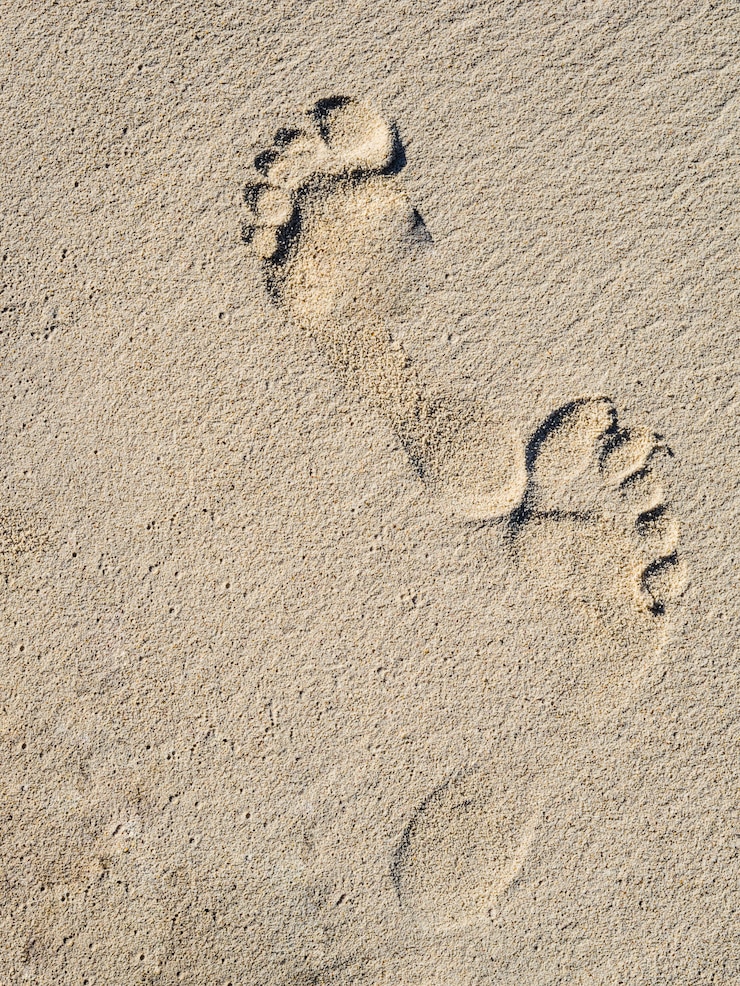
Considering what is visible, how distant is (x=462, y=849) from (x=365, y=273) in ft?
4.17

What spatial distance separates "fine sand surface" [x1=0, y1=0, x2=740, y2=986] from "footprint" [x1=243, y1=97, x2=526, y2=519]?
11 millimetres

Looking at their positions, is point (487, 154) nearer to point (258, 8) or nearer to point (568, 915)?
point (258, 8)

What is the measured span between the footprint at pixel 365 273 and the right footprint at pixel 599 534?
8 centimetres

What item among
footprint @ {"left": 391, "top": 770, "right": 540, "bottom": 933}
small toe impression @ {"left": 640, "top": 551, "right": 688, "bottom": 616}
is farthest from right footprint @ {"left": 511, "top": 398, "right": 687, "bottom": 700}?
footprint @ {"left": 391, "top": 770, "right": 540, "bottom": 933}

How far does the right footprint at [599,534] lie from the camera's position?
202 cm

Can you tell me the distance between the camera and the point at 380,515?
2041 millimetres

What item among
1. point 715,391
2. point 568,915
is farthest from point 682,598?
point 568,915

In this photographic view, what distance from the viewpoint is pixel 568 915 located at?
204 centimetres

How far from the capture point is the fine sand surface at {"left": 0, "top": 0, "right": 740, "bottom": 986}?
203 centimetres

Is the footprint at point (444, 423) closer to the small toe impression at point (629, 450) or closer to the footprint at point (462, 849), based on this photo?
the small toe impression at point (629, 450)

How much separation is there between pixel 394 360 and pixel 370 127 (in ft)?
1.66

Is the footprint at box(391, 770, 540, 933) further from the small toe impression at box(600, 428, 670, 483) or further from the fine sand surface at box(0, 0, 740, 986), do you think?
the small toe impression at box(600, 428, 670, 483)

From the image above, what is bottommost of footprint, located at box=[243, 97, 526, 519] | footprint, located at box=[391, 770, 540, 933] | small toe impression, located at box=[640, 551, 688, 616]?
footprint, located at box=[391, 770, 540, 933]

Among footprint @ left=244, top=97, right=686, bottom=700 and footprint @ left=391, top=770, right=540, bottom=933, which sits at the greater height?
footprint @ left=244, top=97, right=686, bottom=700
